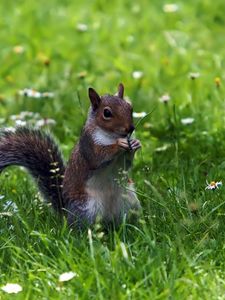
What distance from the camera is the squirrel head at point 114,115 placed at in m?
4.43

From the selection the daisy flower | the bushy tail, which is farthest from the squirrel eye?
the daisy flower

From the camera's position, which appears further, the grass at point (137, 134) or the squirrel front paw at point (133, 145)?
the squirrel front paw at point (133, 145)

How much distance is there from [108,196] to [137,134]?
1604 mm

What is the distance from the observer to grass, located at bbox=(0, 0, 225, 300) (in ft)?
12.9

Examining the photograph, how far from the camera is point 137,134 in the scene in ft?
20.0

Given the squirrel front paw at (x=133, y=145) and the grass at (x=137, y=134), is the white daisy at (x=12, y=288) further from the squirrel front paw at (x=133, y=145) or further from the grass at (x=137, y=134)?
the squirrel front paw at (x=133, y=145)

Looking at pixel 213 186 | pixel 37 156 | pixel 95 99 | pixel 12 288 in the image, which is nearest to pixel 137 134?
pixel 37 156

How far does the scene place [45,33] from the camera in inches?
323

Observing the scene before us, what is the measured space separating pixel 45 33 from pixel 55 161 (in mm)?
3287

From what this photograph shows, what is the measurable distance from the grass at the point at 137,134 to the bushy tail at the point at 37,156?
0.10m

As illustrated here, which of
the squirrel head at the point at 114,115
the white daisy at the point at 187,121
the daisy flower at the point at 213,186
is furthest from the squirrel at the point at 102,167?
the white daisy at the point at 187,121

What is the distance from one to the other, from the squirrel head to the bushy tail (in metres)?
0.46

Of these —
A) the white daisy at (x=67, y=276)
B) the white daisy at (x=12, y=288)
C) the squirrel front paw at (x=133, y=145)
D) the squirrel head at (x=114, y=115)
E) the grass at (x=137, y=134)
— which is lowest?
the grass at (x=137, y=134)

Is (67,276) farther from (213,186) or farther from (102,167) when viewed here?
(213,186)
